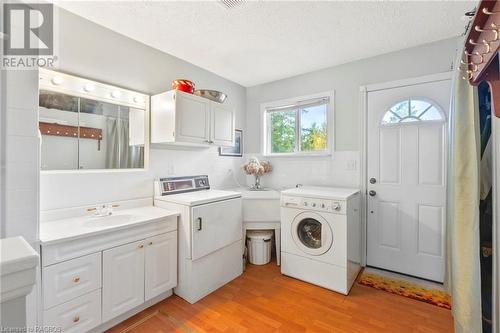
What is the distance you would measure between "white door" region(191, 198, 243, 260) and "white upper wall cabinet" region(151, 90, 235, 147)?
750mm

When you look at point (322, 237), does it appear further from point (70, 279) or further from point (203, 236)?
point (70, 279)

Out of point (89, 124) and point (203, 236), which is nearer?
point (89, 124)

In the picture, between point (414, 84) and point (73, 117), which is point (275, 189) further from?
point (73, 117)

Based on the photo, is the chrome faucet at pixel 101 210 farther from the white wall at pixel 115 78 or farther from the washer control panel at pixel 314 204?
the washer control panel at pixel 314 204

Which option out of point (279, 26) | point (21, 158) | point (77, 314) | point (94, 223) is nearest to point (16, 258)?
point (21, 158)

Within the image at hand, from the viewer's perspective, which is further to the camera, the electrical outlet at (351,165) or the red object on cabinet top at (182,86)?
the electrical outlet at (351,165)

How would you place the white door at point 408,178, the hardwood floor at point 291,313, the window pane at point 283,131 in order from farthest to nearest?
the window pane at point 283,131 → the white door at point 408,178 → the hardwood floor at point 291,313

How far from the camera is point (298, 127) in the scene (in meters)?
3.34

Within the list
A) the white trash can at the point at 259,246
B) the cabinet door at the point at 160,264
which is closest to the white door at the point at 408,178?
the white trash can at the point at 259,246

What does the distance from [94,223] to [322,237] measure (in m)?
2.08

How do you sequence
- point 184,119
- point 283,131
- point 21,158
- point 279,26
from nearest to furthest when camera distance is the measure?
point 21,158, point 279,26, point 184,119, point 283,131

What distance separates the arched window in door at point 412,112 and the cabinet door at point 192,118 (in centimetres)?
207

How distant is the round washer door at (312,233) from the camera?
7.45 feet

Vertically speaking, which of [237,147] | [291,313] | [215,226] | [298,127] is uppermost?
[298,127]
